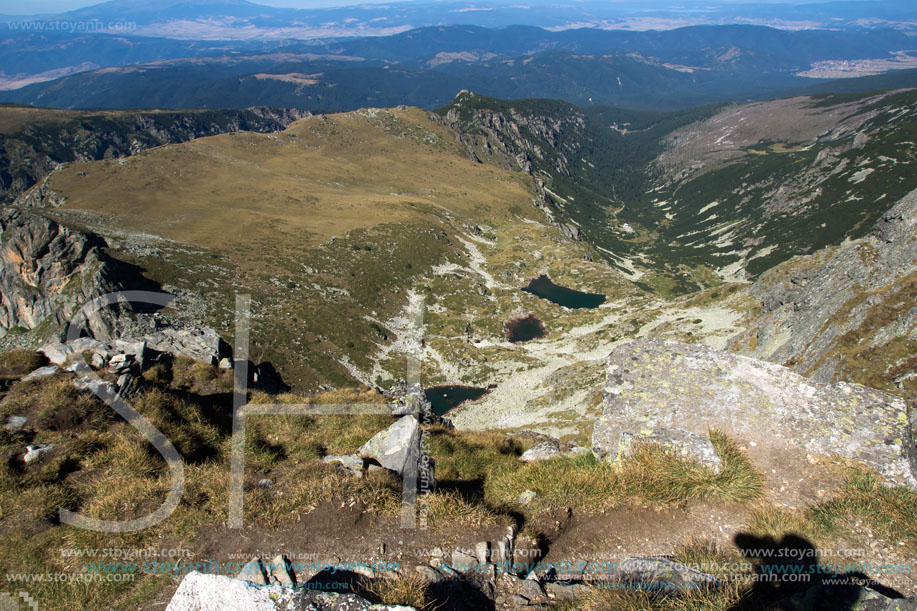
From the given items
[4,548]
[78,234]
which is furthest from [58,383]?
[78,234]

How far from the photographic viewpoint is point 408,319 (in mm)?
98438

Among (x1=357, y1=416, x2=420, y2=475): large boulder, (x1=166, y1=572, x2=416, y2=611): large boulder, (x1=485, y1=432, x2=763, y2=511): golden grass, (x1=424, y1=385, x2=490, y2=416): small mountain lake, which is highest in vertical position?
(x1=166, y1=572, x2=416, y2=611): large boulder

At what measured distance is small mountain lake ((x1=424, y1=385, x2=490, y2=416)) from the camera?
74506mm

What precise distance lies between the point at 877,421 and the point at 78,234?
95.1 m

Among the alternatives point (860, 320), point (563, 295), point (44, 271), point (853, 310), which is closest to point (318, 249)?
point (44, 271)

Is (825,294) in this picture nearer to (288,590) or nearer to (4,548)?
(288,590)

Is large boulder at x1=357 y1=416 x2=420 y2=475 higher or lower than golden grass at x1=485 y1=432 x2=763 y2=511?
lower

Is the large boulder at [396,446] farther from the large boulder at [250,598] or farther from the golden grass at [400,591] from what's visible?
the large boulder at [250,598]

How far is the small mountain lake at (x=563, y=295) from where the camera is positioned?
123 meters

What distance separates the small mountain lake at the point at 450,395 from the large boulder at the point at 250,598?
222ft

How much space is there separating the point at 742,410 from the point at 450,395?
68341mm

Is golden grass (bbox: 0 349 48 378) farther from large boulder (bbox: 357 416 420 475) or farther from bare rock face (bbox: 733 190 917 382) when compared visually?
bare rock face (bbox: 733 190 917 382)

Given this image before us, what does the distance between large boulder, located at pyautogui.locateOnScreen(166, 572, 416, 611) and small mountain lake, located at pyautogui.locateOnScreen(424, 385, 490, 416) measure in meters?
67.6

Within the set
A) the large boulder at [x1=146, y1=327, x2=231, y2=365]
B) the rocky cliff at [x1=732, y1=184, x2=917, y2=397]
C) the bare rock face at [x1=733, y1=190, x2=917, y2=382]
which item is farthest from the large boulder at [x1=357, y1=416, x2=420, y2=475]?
the bare rock face at [x1=733, y1=190, x2=917, y2=382]
